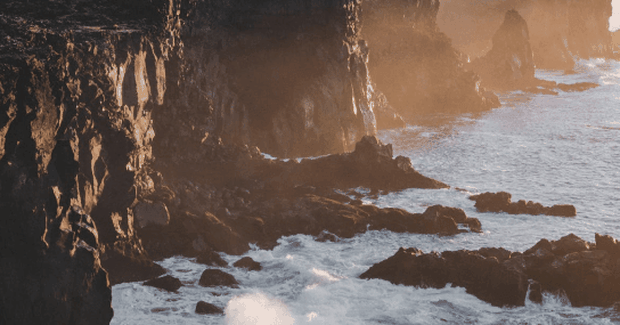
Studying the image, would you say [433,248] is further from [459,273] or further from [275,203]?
[275,203]

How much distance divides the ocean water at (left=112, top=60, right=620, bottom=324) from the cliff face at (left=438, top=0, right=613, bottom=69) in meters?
84.7

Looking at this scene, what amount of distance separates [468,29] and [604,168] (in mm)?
107918

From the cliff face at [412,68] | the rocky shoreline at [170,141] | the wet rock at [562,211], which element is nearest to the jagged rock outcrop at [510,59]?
the cliff face at [412,68]

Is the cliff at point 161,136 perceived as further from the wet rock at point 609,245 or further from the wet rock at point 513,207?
the wet rock at point 609,245

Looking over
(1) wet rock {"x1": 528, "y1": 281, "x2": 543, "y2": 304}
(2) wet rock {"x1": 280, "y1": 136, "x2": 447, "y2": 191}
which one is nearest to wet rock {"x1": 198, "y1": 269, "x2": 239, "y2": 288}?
(1) wet rock {"x1": 528, "y1": 281, "x2": 543, "y2": 304}

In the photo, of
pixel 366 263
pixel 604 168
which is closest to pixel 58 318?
pixel 366 263

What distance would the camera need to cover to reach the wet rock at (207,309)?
84.2 feet

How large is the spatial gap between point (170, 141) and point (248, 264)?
1344cm

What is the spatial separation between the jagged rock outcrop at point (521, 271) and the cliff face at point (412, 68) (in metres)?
53.8

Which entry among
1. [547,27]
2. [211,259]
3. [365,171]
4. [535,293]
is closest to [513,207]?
[365,171]

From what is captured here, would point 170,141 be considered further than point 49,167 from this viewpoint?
Yes

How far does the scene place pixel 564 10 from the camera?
148500 millimetres

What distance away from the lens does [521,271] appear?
27328mm

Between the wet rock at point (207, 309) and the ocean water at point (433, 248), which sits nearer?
the ocean water at point (433, 248)
